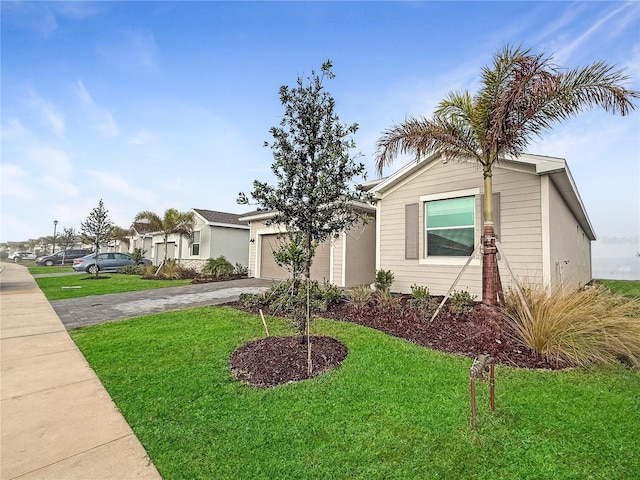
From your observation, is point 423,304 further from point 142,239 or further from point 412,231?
point 142,239

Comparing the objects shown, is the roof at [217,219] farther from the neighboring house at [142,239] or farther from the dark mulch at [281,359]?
the dark mulch at [281,359]

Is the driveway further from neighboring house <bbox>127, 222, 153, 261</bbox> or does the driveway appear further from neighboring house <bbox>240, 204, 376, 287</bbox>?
neighboring house <bbox>127, 222, 153, 261</bbox>

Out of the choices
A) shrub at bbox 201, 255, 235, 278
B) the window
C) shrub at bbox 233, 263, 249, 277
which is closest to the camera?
shrub at bbox 201, 255, 235, 278

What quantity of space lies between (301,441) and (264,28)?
1016 centimetres

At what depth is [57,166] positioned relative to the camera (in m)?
12.6

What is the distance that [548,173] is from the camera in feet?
21.7

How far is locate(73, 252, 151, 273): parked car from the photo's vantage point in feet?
66.2

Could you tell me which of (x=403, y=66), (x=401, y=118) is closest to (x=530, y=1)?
(x=403, y=66)

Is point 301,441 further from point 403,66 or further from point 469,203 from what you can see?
point 403,66

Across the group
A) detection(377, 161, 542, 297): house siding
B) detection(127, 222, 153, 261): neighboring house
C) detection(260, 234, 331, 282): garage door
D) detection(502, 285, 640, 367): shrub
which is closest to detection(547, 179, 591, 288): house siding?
detection(377, 161, 542, 297): house siding

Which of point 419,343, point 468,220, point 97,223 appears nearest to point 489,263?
point 419,343

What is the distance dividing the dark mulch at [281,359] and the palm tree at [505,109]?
3.01 m

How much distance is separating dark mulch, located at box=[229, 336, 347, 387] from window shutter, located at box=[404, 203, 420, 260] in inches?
177

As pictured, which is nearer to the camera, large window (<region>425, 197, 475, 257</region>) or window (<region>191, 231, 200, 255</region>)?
large window (<region>425, 197, 475, 257</region>)
